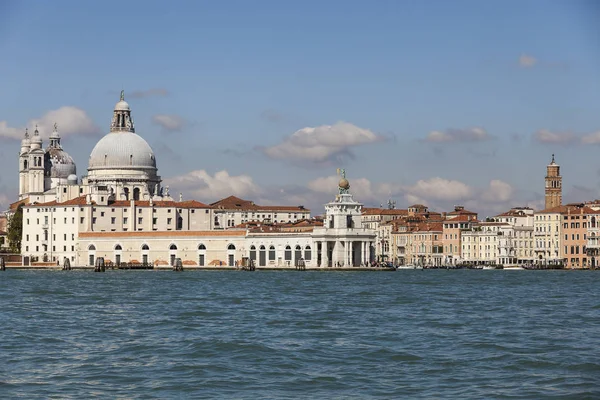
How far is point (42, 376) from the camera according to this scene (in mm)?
18625

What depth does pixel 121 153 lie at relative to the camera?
96125 millimetres

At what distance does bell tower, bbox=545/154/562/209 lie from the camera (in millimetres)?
119688

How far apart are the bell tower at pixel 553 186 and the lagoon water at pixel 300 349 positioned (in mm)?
85072

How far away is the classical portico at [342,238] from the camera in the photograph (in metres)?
81.4

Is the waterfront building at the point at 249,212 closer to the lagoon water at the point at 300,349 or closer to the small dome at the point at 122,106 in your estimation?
the small dome at the point at 122,106

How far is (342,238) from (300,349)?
5946 centimetres

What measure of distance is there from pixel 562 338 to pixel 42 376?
1028 cm

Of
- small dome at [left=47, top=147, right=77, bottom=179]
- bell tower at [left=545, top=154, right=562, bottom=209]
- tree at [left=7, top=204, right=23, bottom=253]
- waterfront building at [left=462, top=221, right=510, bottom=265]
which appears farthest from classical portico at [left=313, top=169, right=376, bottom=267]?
bell tower at [left=545, top=154, right=562, bottom=209]

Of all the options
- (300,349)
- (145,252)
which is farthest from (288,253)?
(300,349)

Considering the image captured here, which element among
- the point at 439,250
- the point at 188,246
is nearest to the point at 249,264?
the point at 188,246

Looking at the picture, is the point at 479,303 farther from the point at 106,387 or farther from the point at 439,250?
the point at 439,250

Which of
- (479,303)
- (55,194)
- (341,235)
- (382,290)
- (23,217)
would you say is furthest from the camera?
(55,194)

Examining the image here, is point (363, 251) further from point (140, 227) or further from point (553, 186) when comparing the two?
point (553, 186)

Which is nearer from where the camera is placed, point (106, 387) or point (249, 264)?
point (106, 387)
